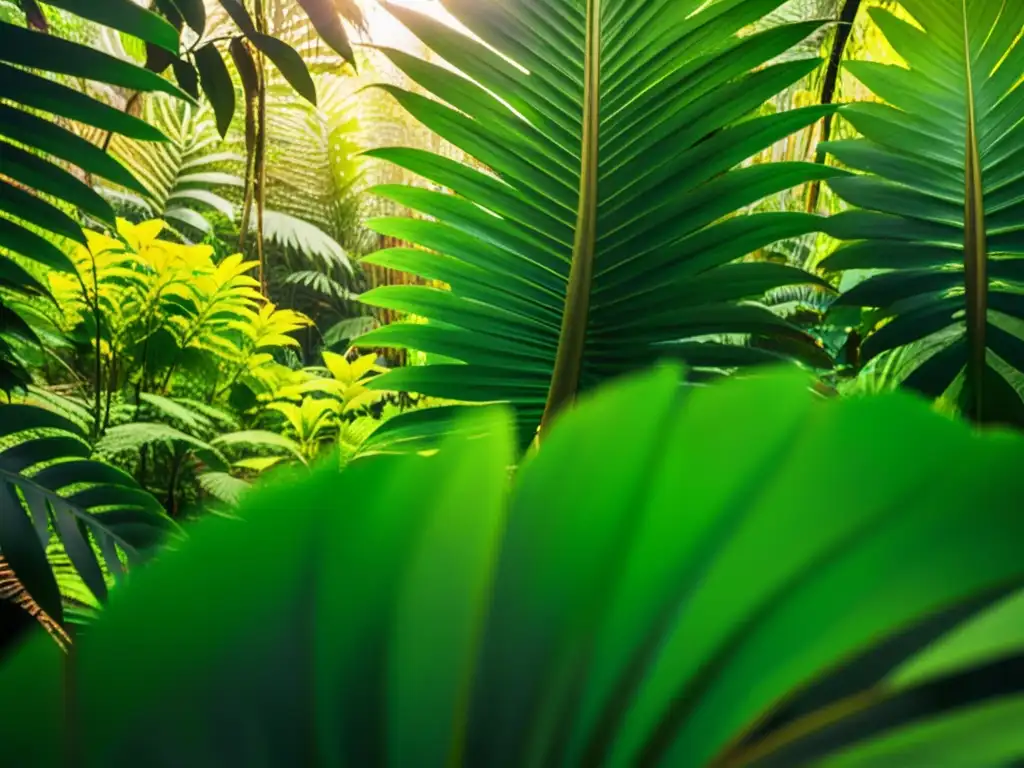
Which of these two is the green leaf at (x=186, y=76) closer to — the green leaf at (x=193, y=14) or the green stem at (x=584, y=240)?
the green leaf at (x=193, y=14)

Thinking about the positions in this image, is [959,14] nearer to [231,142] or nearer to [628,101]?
[628,101]

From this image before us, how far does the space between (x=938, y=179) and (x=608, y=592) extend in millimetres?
731

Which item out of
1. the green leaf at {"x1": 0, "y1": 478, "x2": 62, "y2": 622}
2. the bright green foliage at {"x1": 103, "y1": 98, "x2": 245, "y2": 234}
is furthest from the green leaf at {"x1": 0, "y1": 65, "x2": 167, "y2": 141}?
the bright green foliage at {"x1": 103, "y1": 98, "x2": 245, "y2": 234}

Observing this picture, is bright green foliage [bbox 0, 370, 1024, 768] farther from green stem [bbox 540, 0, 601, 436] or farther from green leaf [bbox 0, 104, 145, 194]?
green leaf [bbox 0, 104, 145, 194]

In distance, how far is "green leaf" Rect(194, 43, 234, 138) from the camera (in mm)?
929

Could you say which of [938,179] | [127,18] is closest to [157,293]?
[127,18]

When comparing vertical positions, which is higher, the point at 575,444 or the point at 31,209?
the point at 31,209

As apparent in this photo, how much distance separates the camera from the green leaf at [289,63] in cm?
87

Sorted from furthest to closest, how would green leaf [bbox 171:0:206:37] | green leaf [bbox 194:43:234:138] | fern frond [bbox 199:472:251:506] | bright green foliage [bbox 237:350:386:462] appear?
bright green foliage [bbox 237:350:386:462] → fern frond [bbox 199:472:251:506] → green leaf [bbox 194:43:234:138] → green leaf [bbox 171:0:206:37]

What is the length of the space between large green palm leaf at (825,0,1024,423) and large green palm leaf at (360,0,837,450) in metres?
0.15

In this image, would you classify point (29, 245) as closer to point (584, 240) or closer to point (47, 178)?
point (47, 178)

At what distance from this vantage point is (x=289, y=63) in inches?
35.0

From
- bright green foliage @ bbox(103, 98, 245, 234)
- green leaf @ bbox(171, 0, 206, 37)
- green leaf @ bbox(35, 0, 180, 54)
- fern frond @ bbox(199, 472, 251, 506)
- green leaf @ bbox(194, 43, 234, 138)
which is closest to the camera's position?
green leaf @ bbox(35, 0, 180, 54)

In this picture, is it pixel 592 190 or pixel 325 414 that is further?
pixel 325 414
